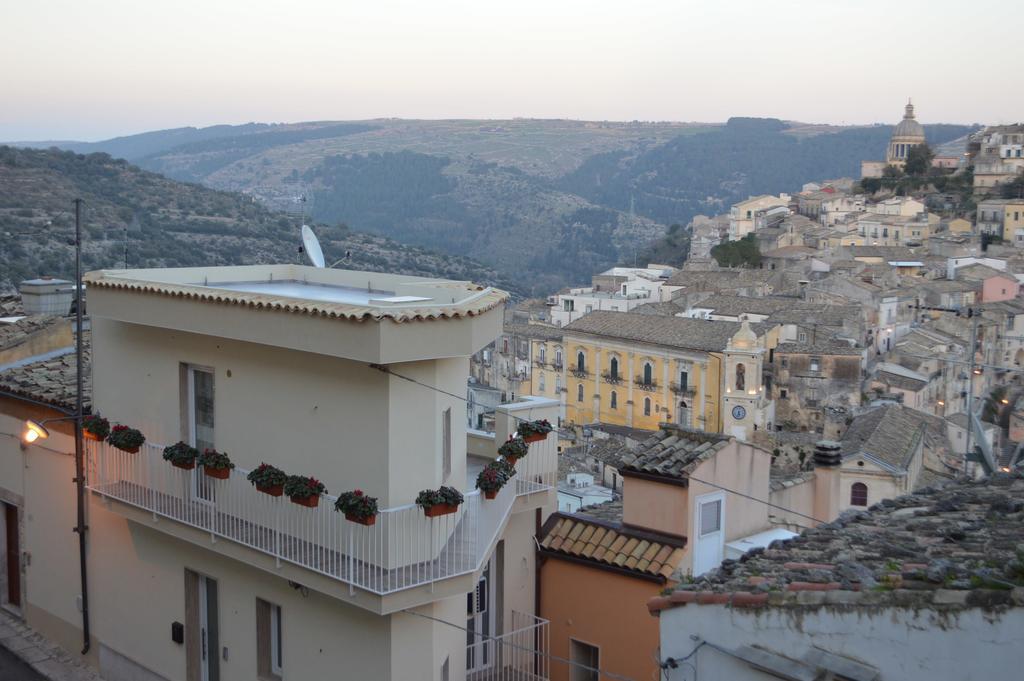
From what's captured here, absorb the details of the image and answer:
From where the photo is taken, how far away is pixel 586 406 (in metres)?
60.5

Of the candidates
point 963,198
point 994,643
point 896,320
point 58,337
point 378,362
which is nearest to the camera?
point 994,643

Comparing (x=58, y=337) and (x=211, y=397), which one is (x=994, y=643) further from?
(x=58, y=337)

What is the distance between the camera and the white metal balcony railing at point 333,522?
775cm

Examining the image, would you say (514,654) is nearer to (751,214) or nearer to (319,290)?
(319,290)

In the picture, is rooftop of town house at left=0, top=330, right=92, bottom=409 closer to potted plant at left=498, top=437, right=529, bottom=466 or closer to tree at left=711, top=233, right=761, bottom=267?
potted plant at left=498, top=437, right=529, bottom=466

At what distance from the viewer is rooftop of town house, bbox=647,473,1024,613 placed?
193 inches

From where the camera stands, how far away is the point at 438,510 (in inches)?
305

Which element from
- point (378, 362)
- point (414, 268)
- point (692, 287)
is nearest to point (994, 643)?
point (378, 362)

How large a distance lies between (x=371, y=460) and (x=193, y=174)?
7777 inches

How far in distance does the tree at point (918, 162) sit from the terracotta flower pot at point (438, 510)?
102m

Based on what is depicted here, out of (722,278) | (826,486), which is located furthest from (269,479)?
(722,278)

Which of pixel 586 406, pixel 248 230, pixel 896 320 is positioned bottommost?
pixel 586 406

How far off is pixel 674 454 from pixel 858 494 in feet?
85.5

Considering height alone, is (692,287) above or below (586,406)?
above
